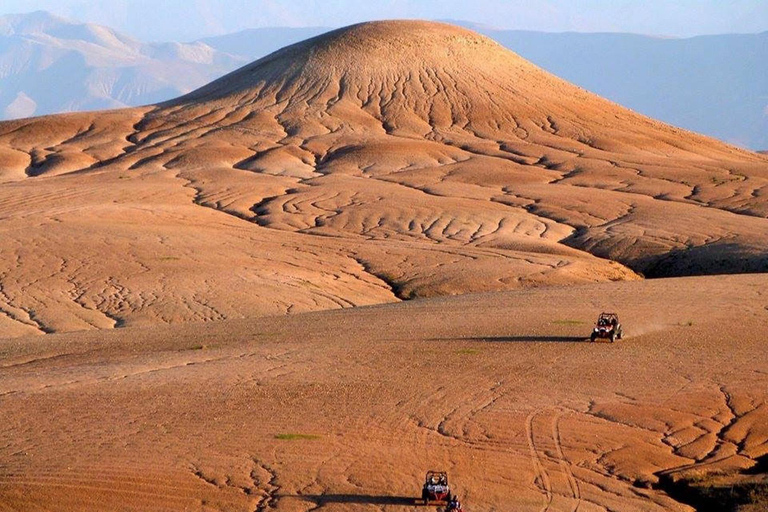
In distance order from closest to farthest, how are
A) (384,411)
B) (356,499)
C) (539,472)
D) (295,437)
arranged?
(356,499) → (539,472) → (295,437) → (384,411)

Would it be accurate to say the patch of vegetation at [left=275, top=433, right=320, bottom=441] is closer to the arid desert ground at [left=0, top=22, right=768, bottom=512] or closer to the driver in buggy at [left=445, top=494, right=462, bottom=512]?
the arid desert ground at [left=0, top=22, right=768, bottom=512]

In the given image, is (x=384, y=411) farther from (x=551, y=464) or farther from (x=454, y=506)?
(x=454, y=506)

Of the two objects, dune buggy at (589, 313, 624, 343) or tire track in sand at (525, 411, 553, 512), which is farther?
dune buggy at (589, 313, 624, 343)

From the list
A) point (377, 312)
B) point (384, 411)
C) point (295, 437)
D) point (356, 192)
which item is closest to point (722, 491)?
point (384, 411)

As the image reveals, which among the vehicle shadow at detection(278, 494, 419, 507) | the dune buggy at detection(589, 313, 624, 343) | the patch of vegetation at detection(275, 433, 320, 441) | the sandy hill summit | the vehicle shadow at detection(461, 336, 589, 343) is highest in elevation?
the vehicle shadow at detection(278, 494, 419, 507)

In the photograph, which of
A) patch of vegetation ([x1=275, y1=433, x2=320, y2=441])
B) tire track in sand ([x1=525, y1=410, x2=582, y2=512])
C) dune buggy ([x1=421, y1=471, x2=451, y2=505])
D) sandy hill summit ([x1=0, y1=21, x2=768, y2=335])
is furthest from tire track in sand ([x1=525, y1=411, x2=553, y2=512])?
sandy hill summit ([x1=0, y1=21, x2=768, y2=335])

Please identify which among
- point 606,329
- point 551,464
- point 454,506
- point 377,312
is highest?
point 454,506
